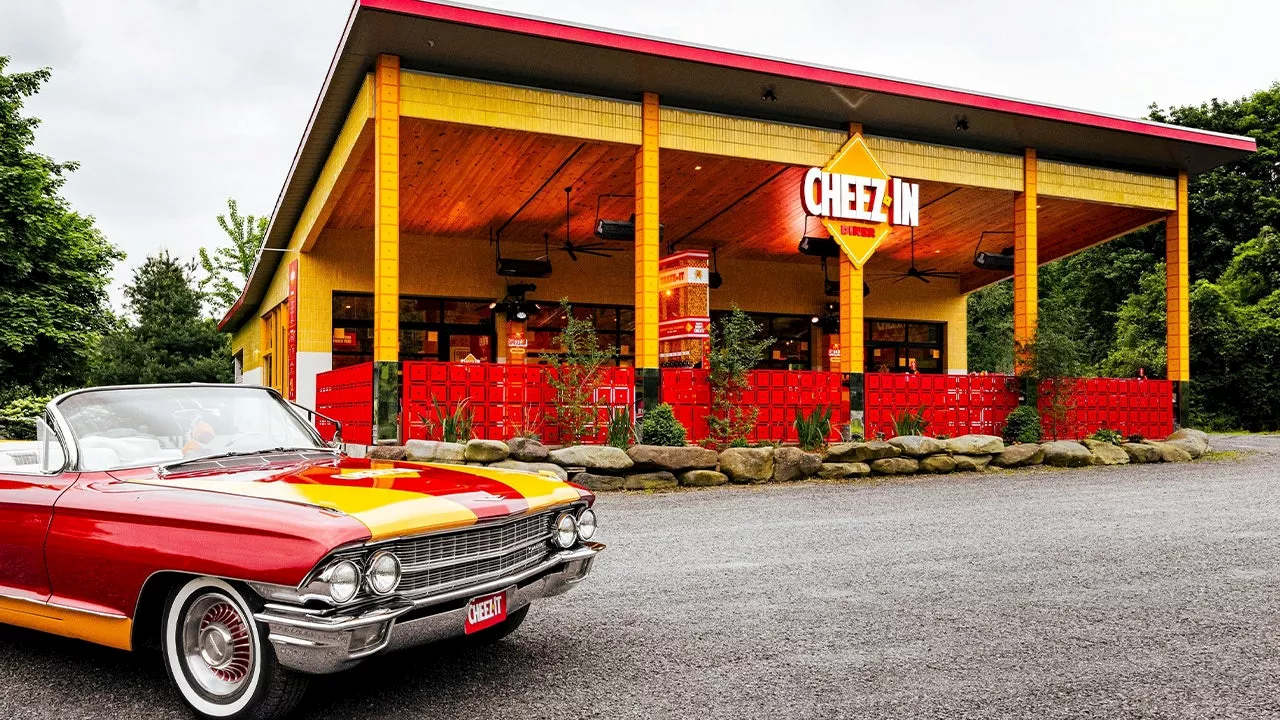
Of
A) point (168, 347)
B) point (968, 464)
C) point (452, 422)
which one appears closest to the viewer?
point (452, 422)

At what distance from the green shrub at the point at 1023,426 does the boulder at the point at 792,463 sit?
4458 millimetres

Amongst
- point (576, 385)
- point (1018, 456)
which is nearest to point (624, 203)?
point (576, 385)

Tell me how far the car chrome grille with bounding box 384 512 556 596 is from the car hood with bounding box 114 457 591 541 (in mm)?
75

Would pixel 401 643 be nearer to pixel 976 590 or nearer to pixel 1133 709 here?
pixel 1133 709

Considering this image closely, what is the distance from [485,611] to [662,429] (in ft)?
30.1

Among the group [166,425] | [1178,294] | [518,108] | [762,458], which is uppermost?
[518,108]

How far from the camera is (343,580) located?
3.21 metres

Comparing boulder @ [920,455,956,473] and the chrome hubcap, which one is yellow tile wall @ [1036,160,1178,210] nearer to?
boulder @ [920,455,956,473]

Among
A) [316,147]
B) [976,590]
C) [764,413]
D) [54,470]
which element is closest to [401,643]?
[54,470]

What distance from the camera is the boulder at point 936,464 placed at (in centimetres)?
1372

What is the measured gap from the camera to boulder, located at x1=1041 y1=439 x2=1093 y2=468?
572 inches

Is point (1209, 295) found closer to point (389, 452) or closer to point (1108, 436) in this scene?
point (1108, 436)

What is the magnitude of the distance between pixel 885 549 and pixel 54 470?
219 inches

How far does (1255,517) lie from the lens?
8648mm
